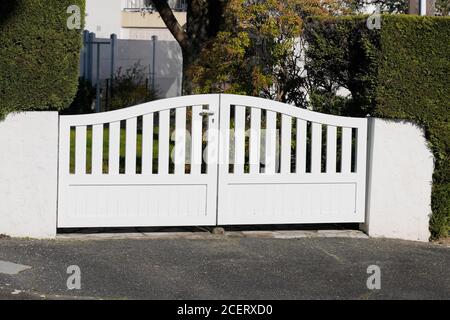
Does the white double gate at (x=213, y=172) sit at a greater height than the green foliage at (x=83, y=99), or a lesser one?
lesser

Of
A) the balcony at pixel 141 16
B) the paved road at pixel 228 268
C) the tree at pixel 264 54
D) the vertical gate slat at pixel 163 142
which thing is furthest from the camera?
the balcony at pixel 141 16

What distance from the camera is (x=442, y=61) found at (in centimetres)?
849

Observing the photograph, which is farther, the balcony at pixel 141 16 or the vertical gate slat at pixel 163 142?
the balcony at pixel 141 16

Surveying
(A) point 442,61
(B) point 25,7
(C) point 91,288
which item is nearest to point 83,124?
(B) point 25,7

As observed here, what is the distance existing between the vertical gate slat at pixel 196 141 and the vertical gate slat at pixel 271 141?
715mm

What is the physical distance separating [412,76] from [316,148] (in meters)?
1.26

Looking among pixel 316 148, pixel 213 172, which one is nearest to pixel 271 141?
pixel 316 148

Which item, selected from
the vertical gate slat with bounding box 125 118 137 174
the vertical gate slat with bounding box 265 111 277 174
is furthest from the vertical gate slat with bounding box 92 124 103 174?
the vertical gate slat with bounding box 265 111 277 174

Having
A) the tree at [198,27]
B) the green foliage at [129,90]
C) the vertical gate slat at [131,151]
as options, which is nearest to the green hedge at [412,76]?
the vertical gate slat at [131,151]

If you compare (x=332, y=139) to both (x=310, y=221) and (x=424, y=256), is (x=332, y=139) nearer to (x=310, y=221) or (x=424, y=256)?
(x=310, y=221)

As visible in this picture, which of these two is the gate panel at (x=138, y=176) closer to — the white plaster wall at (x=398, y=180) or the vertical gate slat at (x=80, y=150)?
the vertical gate slat at (x=80, y=150)

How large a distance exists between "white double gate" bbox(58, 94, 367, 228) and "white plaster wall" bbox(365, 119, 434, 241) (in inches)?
5.6

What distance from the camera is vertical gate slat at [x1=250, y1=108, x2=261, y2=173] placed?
840 centimetres

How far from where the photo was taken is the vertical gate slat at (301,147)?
8.53 meters
